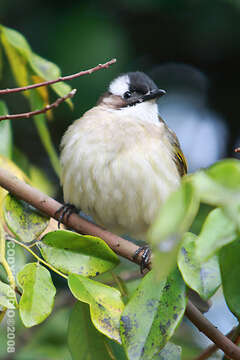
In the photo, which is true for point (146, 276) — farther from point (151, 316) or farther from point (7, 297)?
point (7, 297)

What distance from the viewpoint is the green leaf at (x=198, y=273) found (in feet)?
3.37

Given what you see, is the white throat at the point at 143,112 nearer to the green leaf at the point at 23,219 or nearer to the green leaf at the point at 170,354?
the green leaf at the point at 23,219

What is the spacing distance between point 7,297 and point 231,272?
0.46 m

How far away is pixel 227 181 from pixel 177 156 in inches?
56.2

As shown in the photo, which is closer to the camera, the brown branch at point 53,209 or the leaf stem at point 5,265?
the leaf stem at point 5,265

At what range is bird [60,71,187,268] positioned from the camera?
1.79 metres

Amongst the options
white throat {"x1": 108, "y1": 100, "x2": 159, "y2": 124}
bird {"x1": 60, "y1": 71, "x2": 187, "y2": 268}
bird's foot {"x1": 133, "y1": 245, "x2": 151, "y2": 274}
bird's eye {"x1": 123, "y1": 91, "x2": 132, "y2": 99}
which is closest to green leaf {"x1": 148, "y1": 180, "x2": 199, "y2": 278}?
bird's foot {"x1": 133, "y1": 245, "x2": 151, "y2": 274}

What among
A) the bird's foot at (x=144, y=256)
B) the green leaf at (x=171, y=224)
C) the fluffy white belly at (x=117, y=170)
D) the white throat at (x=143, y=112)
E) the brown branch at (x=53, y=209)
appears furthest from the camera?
the white throat at (x=143, y=112)

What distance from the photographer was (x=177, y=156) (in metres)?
2.12

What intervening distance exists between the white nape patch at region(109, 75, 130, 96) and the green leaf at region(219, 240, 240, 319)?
4.16 ft

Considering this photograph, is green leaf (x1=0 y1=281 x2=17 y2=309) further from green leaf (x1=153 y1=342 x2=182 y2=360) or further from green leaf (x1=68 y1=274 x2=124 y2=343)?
green leaf (x1=153 y1=342 x2=182 y2=360)

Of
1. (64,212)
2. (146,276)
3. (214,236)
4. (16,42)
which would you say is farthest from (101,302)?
(16,42)

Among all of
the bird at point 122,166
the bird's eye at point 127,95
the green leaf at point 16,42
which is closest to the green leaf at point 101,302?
the bird at point 122,166

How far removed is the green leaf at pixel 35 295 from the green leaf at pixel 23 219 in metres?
0.17
